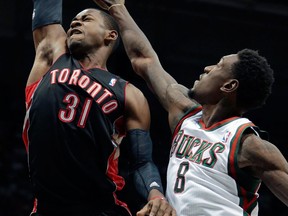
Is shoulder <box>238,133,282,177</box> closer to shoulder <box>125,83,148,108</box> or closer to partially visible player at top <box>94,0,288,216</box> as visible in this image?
partially visible player at top <box>94,0,288,216</box>

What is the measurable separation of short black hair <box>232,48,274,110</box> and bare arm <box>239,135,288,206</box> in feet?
1.32

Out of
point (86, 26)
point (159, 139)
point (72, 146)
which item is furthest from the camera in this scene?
point (159, 139)

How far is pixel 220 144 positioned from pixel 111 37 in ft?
3.72

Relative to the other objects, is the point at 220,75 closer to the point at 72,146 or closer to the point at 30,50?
the point at 72,146

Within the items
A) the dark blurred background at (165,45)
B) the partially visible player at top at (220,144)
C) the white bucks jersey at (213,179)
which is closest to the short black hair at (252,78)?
the partially visible player at top at (220,144)

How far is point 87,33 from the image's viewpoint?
396 centimetres

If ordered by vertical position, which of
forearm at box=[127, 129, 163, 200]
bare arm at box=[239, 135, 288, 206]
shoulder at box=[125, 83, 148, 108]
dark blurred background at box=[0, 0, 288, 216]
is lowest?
dark blurred background at box=[0, 0, 288, 216]

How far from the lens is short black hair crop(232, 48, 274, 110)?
11.8ft

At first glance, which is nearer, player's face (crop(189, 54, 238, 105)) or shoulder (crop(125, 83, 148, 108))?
player's face (crop(189, 54, 238, 105))

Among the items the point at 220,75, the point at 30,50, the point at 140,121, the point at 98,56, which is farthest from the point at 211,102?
Result: the point at 30,50

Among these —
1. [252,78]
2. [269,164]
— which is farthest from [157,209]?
[252,78]

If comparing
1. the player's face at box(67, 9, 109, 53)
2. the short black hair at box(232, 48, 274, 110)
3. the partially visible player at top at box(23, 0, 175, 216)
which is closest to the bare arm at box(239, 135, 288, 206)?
the short black hair at box(232, 48, 274, 110)

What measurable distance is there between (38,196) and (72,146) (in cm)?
34

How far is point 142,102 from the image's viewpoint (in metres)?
3.85
